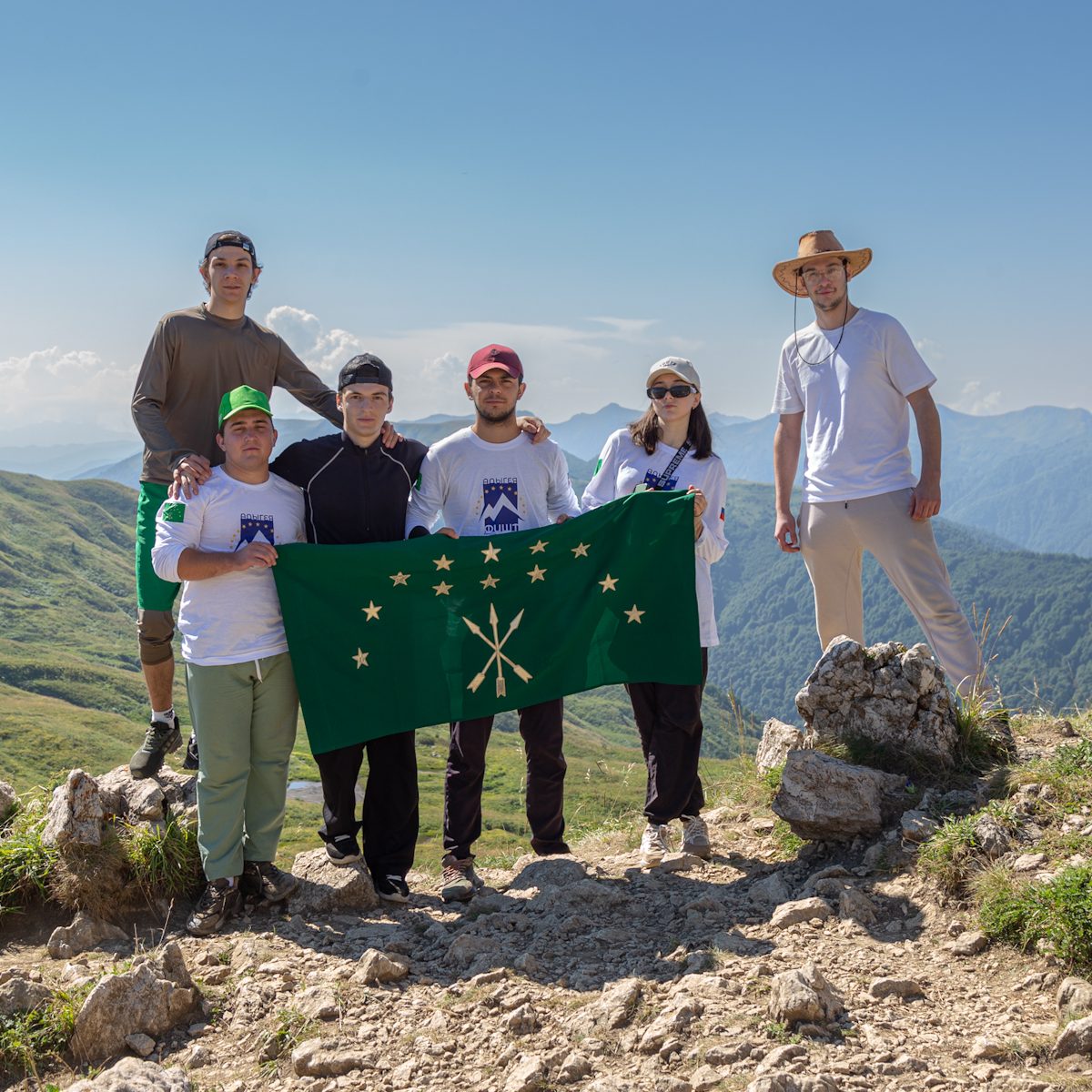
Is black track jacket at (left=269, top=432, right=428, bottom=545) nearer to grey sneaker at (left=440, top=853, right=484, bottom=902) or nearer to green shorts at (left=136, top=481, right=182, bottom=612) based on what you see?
green shorts at (left=136, top=481, right=182, bottom=612)

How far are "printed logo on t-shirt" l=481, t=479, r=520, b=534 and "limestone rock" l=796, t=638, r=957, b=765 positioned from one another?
2748 millimetres

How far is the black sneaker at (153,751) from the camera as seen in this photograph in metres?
8.12

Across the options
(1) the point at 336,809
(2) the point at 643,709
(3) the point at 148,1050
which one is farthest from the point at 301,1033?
(2) the point at 643,709

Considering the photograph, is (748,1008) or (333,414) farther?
(333,414)

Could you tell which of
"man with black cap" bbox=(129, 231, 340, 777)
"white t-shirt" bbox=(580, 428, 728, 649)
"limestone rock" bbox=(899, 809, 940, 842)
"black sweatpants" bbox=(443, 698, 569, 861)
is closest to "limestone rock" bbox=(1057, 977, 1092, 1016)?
"limestone rock" bbox=(899, 809, 940, 842)

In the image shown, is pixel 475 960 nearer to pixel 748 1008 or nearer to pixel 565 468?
pixel 748 1008

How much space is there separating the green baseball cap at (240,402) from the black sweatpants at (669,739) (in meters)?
3.53

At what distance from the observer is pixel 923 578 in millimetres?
8008

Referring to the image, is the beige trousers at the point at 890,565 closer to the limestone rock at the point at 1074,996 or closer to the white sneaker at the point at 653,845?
the white sneaker at the point at 653,845

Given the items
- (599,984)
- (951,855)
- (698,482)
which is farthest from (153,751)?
(951,855)

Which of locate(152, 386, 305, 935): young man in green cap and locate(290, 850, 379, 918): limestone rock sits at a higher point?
locate(152, 386, 305, 935): young man in green cap

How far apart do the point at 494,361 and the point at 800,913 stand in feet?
14.1

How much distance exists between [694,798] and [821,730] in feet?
4.05

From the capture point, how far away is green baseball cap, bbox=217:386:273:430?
6.57 metres
